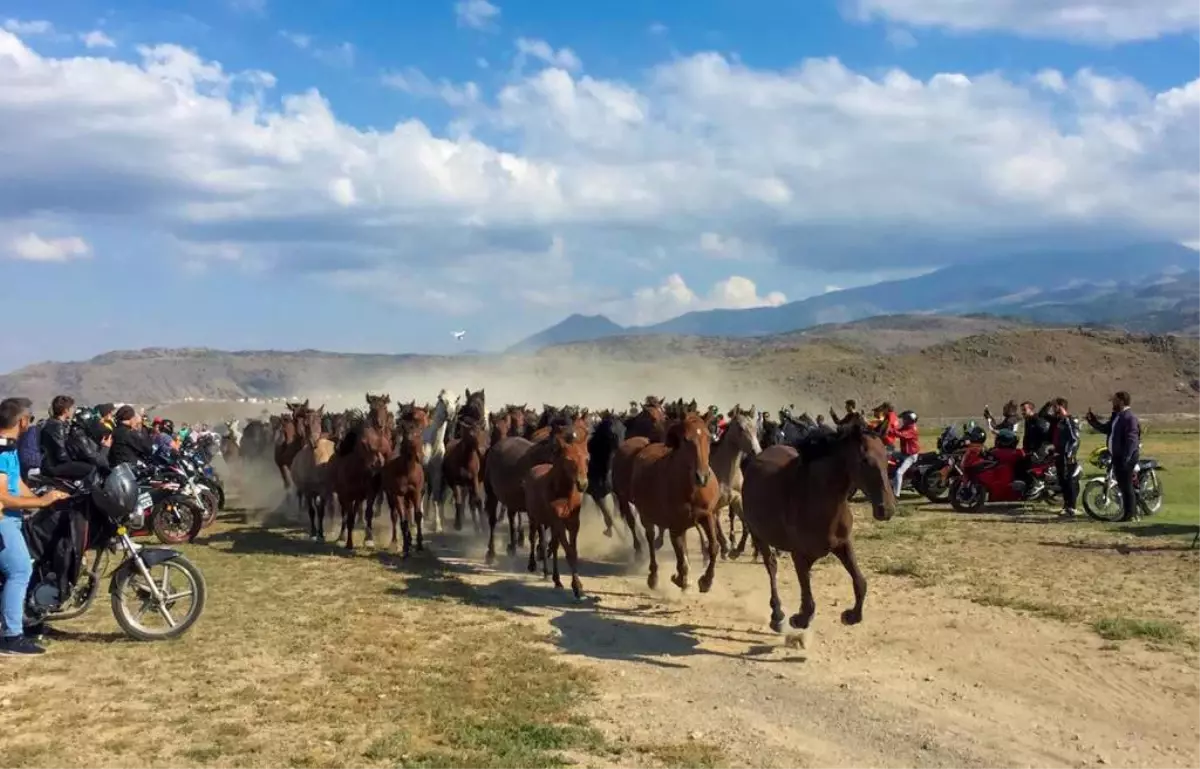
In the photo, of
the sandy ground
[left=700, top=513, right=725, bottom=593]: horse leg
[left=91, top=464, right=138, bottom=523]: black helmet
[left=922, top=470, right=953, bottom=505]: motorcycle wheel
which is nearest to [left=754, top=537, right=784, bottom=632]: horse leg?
the sandy ground

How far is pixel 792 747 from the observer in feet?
22.4

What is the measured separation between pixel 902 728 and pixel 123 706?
6.31 metres

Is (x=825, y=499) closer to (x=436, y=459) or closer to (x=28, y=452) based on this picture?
(x=436, y=459)

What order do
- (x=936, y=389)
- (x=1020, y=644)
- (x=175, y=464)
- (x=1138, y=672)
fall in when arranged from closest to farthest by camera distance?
(x=1138, y=672) < (x=1020, y=644) < (x=175, y=464) < (x=936, y=389)

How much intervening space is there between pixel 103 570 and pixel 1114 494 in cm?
1651

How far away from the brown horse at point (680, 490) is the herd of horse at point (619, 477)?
2 centimetres

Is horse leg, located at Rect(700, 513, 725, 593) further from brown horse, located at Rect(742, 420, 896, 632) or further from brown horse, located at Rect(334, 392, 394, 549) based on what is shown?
brown horse, located at Rect(334, 392, 394, 549)

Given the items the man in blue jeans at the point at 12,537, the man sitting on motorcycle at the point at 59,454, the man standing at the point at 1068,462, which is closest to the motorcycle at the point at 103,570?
the man in blue jeans at the point at 12,537

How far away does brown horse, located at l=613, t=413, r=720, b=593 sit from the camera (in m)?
11.2

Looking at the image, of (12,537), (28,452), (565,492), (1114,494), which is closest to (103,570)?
(12,537)

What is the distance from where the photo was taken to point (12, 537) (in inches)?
344

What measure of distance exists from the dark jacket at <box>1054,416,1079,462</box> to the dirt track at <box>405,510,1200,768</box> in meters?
8.14

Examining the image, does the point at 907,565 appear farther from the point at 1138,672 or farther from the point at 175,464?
the point at 175,464

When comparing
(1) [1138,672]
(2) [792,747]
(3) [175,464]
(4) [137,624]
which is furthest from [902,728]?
(3) [175,464]
